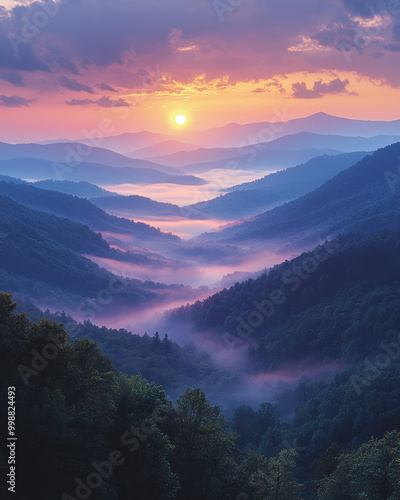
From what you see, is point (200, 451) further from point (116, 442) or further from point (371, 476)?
point (371, 476)

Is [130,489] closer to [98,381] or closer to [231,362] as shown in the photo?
[98,381]

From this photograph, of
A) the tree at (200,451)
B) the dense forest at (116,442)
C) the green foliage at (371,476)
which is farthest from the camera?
the tree at (200,451)

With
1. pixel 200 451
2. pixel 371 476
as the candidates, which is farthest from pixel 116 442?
pixel 371 476

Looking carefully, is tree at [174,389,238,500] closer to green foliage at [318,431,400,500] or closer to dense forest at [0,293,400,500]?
dense forest at [0,293,400,500]

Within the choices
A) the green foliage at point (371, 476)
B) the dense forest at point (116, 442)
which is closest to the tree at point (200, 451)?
the dense forest at point (116, 442)

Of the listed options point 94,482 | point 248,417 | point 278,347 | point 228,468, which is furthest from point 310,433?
point 278,347

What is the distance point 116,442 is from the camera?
3816 cm

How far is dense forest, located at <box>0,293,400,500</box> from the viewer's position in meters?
32.5

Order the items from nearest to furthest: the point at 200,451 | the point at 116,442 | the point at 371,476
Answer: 1. the point at 116,442
2. the point at 371,476
3. the point at 200,451

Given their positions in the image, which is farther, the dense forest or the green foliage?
the green foliage

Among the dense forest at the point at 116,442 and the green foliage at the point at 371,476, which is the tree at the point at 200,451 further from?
the green foliage at the point at 371,476

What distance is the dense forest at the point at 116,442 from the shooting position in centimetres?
3250

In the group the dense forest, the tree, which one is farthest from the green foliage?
the tree

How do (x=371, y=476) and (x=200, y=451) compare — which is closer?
(x=371, y=476)
